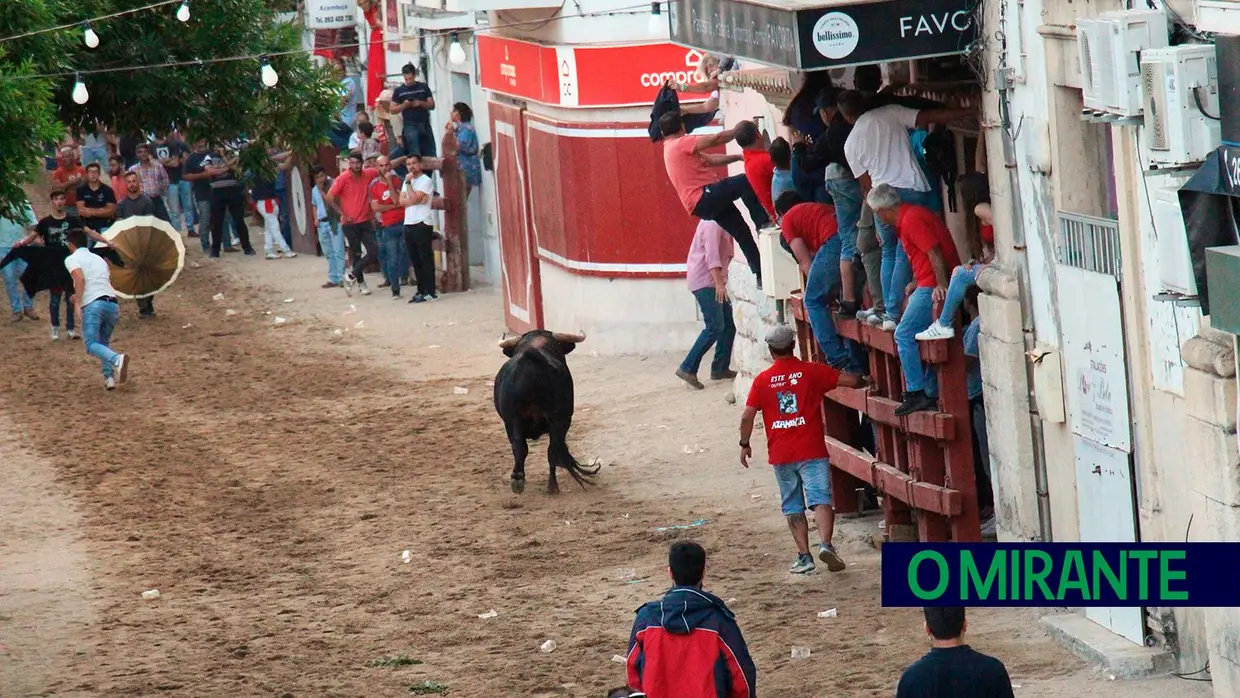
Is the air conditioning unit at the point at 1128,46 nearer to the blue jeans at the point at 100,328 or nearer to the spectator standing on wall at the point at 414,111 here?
the blue jeans at the point at 100,328

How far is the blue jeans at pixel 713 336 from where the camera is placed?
17422 mm

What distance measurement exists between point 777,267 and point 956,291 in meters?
3.72

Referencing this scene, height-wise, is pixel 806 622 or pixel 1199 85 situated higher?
pixel 1199 85

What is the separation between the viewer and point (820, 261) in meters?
12.6

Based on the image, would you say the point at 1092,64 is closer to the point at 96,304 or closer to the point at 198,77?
the point at 198,77

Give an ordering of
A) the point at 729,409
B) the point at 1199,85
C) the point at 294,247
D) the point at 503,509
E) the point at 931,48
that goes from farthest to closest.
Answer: the point at 294,247
the point at 729,409
the point at 503,509
the point at 931,48
the point at 1199,85

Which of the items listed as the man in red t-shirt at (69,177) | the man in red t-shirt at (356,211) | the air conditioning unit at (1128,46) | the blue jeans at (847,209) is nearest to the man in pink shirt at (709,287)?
the blue jeans at (847,209)

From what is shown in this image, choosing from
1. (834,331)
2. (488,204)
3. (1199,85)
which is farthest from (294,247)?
(1199,85)

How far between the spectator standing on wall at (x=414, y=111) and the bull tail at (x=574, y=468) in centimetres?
1150

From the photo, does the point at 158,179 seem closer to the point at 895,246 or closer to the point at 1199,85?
the point at 895,246

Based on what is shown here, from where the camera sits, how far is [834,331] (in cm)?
1266

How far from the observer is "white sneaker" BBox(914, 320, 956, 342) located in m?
11.0

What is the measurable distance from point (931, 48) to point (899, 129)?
0.94 metres

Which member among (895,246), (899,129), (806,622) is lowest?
(806,622)
